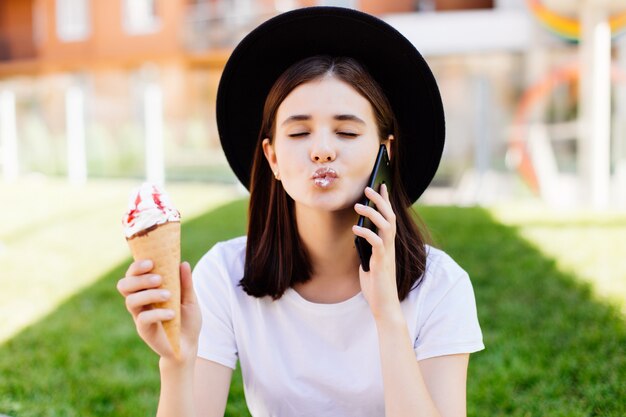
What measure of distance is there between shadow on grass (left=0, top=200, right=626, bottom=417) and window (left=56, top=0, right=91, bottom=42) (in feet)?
62.0

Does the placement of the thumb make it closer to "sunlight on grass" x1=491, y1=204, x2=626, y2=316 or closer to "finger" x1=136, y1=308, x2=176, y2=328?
"finger" x1=136, y1=308, x2=176, y2=328

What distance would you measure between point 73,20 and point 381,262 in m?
23.2

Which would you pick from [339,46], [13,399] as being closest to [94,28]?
[13,399]

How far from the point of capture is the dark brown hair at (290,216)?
2.01 meters

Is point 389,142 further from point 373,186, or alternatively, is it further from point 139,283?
point 139,283

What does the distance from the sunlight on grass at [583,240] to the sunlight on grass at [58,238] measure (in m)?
3.68

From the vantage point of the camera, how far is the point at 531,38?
14555 mm

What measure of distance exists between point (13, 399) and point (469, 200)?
25.3ft

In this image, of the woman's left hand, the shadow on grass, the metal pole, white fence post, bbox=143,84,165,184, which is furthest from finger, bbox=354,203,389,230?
the metal pole

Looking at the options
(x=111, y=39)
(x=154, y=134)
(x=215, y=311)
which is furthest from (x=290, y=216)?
Result: (x=111, y=39)

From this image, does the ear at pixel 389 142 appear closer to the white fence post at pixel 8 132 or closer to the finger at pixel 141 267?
the finger at pixel 141 267

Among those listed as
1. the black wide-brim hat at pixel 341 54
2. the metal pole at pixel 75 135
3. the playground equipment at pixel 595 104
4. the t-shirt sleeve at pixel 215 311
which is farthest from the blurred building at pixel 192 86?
the t-shirt sleeve at pixel 215 311

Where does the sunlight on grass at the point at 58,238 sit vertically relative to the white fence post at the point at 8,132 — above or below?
below

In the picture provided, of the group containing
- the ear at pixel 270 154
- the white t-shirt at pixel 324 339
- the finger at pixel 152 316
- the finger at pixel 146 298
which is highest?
the ear at pixel 270 154
